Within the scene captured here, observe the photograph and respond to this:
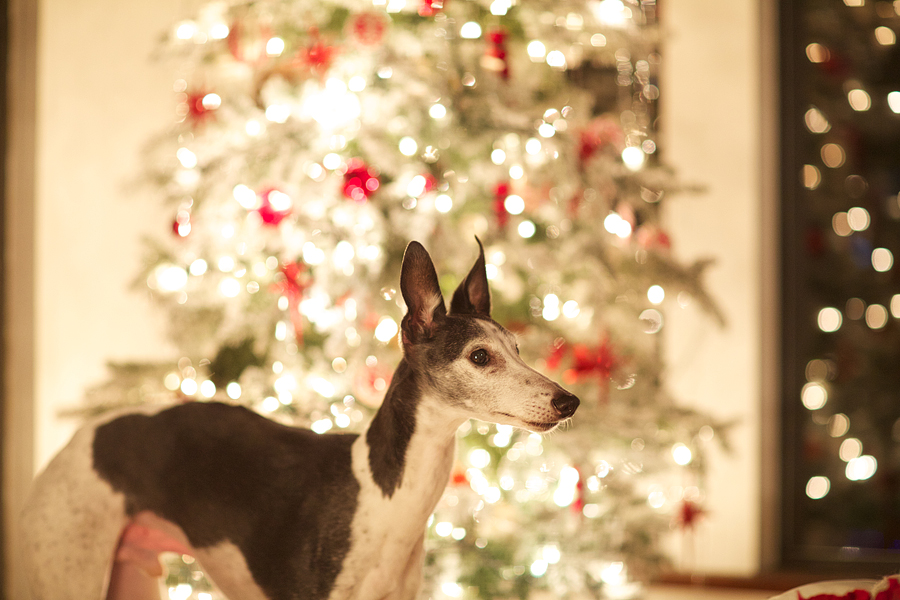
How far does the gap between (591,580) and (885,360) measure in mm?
2029

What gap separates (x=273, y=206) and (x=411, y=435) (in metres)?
1.16

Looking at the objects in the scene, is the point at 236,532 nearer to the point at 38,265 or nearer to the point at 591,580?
the point at 591,580

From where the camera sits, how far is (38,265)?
2.82 meters

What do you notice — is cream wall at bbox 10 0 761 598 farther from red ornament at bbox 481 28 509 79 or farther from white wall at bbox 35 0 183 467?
red ornament at bbox 481 28 509 79

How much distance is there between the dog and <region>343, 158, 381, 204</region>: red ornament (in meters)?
0.92

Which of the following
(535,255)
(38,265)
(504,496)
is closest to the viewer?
(535,255)

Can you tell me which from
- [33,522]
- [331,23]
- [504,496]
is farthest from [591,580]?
[331,23]

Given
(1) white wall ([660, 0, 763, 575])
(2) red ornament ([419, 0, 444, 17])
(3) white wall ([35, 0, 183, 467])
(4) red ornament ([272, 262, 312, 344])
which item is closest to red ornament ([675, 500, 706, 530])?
(1) white wall ([660, 0, 763, 575])

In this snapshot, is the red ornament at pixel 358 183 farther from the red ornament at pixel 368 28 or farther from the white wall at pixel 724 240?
the white wall at pixel 724 240

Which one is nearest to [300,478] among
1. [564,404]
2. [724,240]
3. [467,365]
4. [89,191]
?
[467,365]

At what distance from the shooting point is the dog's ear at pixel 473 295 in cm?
109

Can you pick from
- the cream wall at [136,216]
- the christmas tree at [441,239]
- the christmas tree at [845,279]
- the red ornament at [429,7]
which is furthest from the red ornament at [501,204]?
the christmas tree at [845,279]

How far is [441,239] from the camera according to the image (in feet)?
6.56

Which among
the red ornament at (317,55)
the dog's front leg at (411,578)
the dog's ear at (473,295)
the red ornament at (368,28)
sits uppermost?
the red ornament at (368,28)
